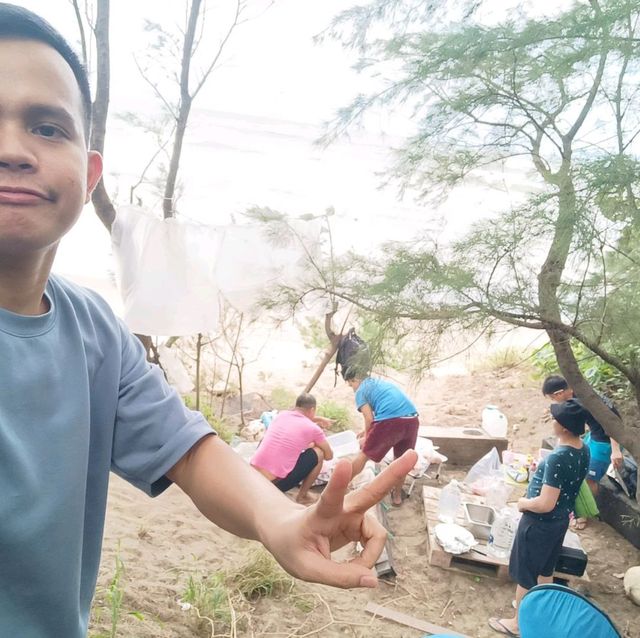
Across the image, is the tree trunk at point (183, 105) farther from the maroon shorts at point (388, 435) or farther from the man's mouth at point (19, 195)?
the man's mouth at point (19, 195)

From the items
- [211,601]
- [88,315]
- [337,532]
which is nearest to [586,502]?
[211,601]

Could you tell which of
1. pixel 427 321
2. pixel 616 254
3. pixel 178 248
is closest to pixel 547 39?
pixel 616 254

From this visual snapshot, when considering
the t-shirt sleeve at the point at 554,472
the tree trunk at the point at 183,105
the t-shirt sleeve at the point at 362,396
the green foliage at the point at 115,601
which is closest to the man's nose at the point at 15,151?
the green foliage at the point at 115,601

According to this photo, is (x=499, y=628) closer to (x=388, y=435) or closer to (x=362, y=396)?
(x=388, y=435)

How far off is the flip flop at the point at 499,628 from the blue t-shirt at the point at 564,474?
0.63 meters

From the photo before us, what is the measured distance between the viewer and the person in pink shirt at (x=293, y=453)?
3770mm

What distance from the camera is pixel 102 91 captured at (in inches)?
156

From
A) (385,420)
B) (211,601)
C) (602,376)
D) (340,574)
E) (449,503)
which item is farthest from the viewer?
(602,376)

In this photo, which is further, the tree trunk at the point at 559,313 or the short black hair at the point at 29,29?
the tree trunk at the point at 559,313

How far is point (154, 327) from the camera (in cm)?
378

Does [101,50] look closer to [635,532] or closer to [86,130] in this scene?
[86,130]

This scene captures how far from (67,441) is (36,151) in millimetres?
458

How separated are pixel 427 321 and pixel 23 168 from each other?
2.12m

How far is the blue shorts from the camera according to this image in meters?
3.77
